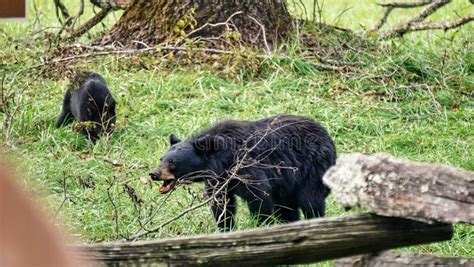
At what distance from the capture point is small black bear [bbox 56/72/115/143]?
864 cm

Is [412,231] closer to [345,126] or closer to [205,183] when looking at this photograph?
[205,183]

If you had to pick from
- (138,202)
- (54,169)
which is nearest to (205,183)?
(138,202)

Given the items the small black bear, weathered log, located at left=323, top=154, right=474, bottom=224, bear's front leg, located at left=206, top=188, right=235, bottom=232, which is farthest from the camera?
the small black bear

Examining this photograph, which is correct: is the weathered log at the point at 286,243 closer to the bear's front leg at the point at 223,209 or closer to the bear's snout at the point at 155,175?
the bear's front leg at the point at 223,209

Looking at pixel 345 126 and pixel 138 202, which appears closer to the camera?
pixel 138 202

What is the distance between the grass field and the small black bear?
0.14 metres

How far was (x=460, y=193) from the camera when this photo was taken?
3.23 metres

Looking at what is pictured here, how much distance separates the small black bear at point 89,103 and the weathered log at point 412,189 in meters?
5.48

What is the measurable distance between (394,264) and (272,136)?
2.74 m

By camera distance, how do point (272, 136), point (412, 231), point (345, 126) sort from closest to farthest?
1. point (412, 231)
2. point (272, 136)
3. point (345, 126)

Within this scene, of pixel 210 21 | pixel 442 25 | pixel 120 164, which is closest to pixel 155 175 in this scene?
pixel 120 164

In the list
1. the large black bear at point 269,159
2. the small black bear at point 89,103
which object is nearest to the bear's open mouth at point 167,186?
the large black bear at point 269,159

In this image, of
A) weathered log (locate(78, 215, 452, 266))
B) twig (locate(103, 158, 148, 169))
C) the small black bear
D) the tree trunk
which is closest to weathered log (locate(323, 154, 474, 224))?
weathered log (locate(78, 215, 452, 266))

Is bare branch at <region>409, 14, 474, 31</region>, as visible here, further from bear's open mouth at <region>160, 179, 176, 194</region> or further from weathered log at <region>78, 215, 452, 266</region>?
weathered log at <region>78, 215, 452, 266</region>
